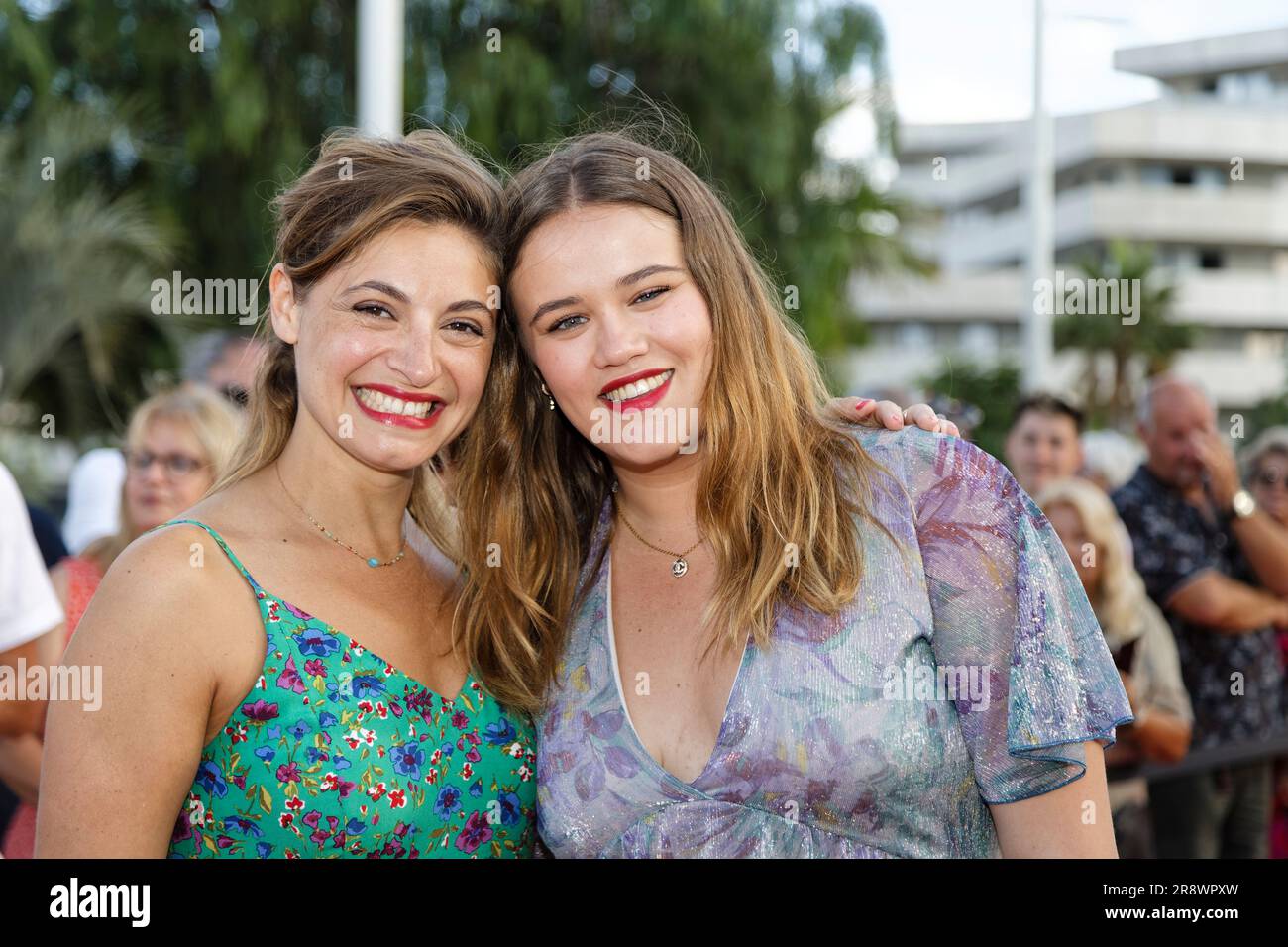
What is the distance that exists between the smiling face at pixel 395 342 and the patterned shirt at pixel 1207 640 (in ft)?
10.6

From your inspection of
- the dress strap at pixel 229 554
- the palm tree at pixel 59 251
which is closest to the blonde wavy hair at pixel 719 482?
the dress strap at pixel 229 554

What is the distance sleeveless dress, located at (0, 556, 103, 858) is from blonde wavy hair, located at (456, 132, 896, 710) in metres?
1.42

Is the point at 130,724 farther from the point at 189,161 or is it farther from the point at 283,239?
the point at 189,161

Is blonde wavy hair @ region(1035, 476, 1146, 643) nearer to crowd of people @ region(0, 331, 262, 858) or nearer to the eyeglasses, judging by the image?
crowd of people @ region(0, 331, 262, 858)

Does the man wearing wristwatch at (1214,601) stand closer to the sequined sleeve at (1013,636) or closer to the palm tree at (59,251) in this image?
the sequined sleeve at (1013,636)

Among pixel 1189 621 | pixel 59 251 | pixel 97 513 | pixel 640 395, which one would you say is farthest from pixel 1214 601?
pixel 59 251

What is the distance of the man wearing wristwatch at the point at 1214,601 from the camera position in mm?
4797

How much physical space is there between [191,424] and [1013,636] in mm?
3046

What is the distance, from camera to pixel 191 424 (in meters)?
4.47

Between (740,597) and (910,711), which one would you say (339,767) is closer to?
(740,597)
